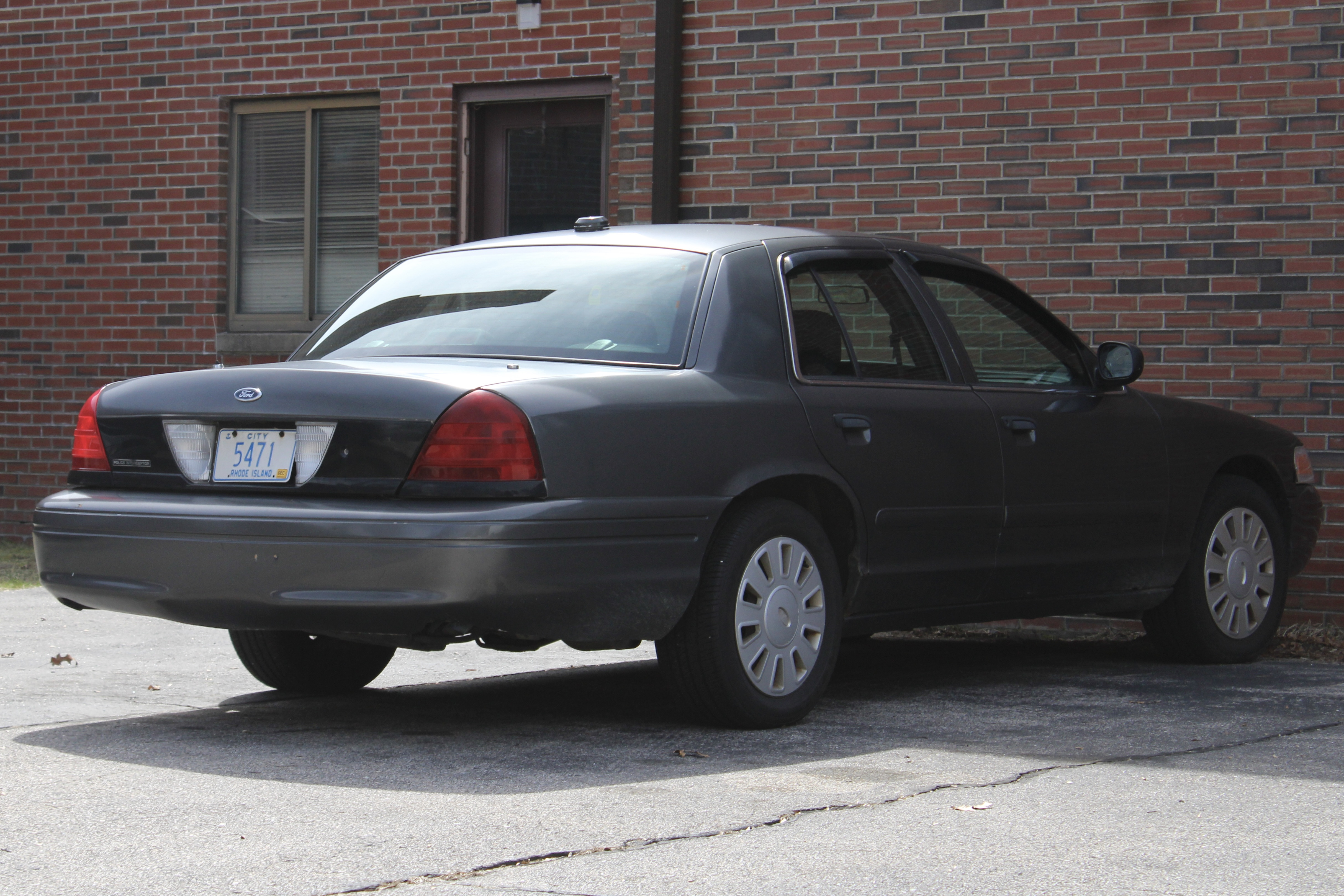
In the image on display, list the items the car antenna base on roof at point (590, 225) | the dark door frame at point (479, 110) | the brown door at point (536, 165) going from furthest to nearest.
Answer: the brown door at point (536, 165), the dark door frame at point (479, 110), the car antenna base on roof at point (590, 225)

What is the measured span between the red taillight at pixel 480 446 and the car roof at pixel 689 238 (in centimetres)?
115

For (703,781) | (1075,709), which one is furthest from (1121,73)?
(703,781)

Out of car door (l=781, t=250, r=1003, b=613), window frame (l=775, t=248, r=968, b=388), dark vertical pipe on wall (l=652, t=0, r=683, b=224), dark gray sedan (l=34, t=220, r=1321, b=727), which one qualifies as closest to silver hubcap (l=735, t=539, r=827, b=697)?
dark gray sedan (l=34, t=220, r=1321, b=727)

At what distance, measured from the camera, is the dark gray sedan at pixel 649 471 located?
4.68 metres

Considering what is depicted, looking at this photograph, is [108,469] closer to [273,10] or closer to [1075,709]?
[1075,709]

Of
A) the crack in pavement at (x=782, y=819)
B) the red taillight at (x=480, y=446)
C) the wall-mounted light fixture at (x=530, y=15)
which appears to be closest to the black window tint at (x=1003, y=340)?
the crack in pavement at (x=782, y=819)

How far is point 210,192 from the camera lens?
11.5m

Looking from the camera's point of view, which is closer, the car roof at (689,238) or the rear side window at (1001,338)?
the car roof at (689,238)

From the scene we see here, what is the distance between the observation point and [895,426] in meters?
5.75

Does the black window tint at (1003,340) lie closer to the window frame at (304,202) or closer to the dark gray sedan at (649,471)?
the dark gray sedan at (649,471)

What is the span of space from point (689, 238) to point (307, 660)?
183 cm

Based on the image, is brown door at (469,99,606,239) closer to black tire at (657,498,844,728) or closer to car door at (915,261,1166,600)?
car door at (915,261,1166,600)

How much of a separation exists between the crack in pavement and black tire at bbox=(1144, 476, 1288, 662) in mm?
1471

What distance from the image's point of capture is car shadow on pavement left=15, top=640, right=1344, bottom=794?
4.69 meters
